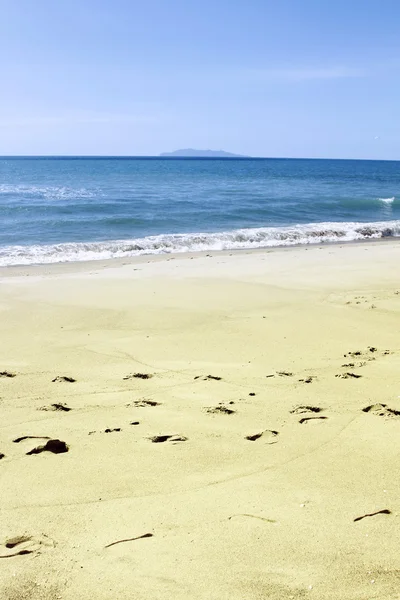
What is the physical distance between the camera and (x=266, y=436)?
12.3 ft

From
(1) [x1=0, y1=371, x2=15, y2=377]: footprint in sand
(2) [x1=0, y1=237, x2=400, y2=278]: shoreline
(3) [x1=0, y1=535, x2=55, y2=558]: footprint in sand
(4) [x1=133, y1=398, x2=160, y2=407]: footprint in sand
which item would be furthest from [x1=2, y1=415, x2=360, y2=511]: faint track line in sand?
(2) [x1=0, y1=237, x2=400, y2=278]: shoreline

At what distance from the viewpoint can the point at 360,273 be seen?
10.5 m

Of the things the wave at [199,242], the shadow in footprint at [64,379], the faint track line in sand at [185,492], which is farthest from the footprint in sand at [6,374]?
the wave at [199,242]

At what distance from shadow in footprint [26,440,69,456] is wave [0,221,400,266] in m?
9.88

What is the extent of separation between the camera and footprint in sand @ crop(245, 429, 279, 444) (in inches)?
144

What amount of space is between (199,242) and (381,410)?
40.2ft

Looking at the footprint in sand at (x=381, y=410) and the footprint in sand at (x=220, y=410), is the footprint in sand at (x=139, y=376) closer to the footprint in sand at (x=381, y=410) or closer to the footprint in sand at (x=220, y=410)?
the footprint in sand at (x=220, y=410)

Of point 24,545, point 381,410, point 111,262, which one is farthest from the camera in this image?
point 111,262

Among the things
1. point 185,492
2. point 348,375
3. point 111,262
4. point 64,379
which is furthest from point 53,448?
point 111,262

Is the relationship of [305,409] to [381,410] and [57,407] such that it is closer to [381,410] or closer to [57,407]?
[381,410]

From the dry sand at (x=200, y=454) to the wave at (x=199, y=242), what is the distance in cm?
640

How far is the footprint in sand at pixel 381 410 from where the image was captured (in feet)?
13.1

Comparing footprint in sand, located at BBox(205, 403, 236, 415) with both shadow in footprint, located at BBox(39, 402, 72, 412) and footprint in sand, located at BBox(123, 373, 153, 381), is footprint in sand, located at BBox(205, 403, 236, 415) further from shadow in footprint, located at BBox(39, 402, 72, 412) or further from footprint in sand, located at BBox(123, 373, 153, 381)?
shadow in footprint, located at BBox(39, 402, 72, 412)

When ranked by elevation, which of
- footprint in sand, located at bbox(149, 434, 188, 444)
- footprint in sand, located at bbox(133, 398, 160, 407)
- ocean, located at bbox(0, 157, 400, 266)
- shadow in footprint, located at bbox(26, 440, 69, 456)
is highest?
ocean, located at bbox(0, 157, 400, 266)
